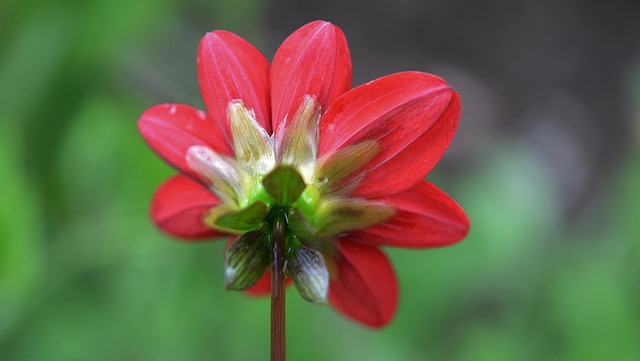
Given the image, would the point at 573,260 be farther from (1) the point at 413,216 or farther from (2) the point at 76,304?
(1) the point at 413,216

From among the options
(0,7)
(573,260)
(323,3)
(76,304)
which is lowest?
(76,304)

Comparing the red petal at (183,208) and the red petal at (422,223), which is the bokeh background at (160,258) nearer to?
the red petal at (183,208)

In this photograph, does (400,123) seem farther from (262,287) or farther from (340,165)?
(262,287)

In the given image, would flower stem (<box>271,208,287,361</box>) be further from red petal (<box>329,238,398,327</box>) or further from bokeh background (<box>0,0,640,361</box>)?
bokeh background (<box>0,0,640,361</box>)

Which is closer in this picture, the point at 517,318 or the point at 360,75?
the point at 517,318

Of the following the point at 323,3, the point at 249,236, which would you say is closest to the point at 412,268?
the point at 249,236

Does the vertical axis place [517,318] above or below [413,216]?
below

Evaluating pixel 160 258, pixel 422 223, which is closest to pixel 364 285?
pixel 422 223
